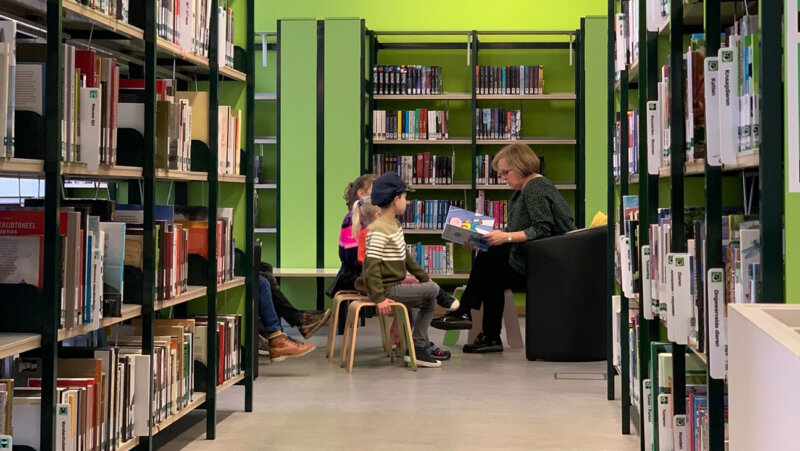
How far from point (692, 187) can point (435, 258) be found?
516 cm

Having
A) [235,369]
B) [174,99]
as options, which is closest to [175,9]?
[174,99]

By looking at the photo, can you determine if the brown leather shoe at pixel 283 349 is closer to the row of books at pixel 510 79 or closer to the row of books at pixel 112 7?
the row of books at pixel 112 7

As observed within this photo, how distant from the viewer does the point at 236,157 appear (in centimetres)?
468

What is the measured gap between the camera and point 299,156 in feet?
28.5

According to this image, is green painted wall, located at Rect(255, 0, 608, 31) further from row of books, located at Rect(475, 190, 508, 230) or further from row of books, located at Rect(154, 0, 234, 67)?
row of books, located at Rect(154, 0, 234, 67)

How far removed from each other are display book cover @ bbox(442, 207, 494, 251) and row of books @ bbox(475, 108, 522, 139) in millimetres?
2318

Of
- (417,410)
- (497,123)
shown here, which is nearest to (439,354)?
(417,410)

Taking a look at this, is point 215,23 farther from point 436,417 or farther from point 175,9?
point 436,417

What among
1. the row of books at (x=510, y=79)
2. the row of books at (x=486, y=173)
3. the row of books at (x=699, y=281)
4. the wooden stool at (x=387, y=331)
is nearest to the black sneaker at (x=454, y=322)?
the wooden stool at (x=387, y=331)

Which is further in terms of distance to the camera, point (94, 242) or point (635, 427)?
point (635, 427)

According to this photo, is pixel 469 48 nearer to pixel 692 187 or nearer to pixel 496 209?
pixel 496 209

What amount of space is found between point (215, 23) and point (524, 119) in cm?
522

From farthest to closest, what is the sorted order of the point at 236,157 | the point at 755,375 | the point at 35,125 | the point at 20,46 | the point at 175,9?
the point at 236,157
the point at 175,9
the point at 20,46
the point at 35,125
the point at 755,375

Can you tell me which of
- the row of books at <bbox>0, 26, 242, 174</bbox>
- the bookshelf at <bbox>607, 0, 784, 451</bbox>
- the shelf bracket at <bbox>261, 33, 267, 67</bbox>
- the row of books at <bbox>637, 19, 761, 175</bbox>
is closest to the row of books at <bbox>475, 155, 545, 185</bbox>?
the shelf bracket at <bbox>261, 33, 267, 67</bbox>
